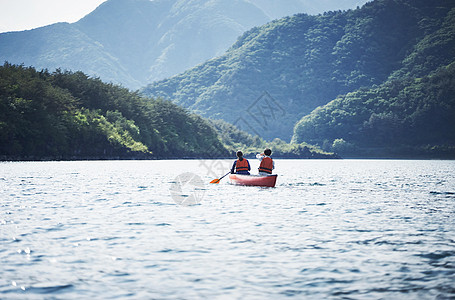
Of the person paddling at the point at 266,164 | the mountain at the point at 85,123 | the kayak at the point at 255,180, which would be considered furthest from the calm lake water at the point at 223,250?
the mountain at the point at 85,123

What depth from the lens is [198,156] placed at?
524 feet

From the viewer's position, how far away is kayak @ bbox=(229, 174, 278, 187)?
3150cm

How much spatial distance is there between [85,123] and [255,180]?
75587mm

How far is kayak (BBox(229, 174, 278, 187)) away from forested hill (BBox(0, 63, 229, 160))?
5130cm

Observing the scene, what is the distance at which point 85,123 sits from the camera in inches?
3954

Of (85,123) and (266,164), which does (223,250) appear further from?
(85,123)

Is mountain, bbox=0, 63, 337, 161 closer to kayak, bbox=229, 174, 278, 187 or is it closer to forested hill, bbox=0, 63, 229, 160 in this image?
forested hill, bbox=0, 63, 229, 160

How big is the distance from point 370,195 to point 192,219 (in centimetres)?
1452

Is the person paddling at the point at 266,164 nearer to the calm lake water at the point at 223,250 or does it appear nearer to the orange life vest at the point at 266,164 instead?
the orange life vest at the point at 266,164

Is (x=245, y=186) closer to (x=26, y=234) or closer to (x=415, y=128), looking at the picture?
(x=26, y=234)

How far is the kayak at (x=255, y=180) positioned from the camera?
31500mm

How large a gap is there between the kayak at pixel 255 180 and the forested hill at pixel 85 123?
5130cm

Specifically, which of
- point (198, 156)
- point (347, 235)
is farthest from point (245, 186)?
point (198, 156)

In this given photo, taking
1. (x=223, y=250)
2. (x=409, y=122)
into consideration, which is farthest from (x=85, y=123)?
(x=409, y=122)
